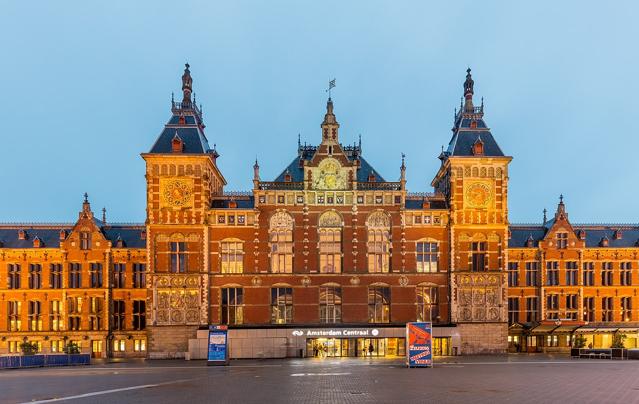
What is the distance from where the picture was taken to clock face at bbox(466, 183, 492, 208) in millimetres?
65062

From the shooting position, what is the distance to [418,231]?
65.4 metres

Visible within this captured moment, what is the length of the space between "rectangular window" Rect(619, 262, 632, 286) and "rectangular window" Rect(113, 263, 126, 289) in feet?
188

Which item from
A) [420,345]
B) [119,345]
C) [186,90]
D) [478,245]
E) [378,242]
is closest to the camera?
[420,345]

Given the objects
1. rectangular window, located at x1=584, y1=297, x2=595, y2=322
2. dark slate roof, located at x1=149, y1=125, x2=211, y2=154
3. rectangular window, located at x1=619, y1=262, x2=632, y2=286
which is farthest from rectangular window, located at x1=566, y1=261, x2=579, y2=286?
dark slate roof, located at x1=149, y1=125, x2=211, y2=154

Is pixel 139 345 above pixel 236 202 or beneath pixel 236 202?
beneath

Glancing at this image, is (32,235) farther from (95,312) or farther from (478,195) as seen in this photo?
(478,195)

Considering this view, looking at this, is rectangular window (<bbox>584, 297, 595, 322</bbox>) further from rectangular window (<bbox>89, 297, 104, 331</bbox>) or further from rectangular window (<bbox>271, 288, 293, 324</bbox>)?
rectangular window (<bbox>89, 297, 104, 331</bbox>)

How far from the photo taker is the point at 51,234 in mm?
72438

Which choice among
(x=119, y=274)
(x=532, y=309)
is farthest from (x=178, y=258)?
(x=532, y=309)

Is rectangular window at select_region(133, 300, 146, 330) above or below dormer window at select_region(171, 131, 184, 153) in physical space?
below

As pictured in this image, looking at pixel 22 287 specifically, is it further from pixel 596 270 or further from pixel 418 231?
pixel 596 270

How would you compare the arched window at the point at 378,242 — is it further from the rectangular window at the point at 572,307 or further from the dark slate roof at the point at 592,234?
the rectangular window at the point at 572,307

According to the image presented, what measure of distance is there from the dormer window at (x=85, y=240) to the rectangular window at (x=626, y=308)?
2426 inches

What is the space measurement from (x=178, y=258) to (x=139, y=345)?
14247 millimetres
